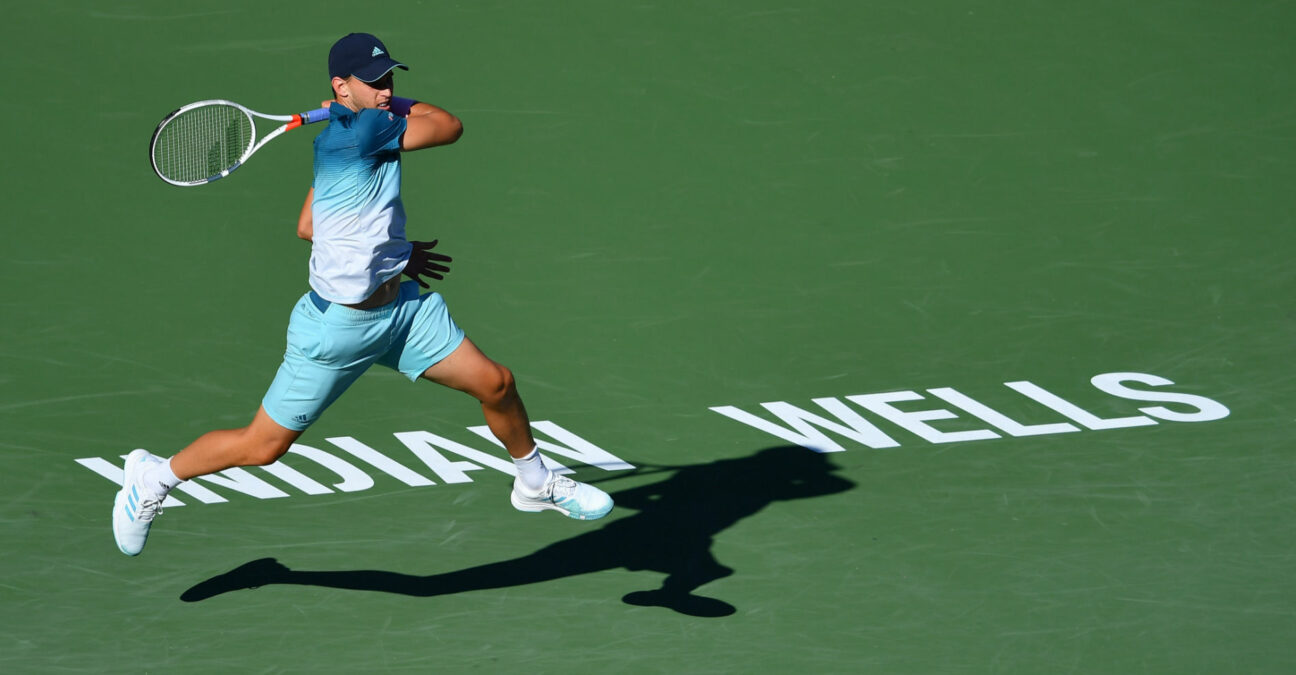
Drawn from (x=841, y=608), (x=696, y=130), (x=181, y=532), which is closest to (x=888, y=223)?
(x=696, y=130)

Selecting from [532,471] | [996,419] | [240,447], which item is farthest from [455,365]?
[996,419]

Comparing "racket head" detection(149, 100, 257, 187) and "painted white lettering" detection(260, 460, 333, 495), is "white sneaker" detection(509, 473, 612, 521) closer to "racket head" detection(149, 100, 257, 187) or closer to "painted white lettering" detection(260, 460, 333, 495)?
"painted white lettering" detection(260, 460, 333, 495)

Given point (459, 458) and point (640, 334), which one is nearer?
point (459, 458)

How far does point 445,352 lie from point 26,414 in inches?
121

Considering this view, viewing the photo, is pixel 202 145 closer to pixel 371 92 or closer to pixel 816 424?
pixel 371 92

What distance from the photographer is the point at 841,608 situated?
765 cm

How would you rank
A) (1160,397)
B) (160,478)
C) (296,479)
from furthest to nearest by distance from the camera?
1. (1160,397)
2. (296,479)
3. (160,478)

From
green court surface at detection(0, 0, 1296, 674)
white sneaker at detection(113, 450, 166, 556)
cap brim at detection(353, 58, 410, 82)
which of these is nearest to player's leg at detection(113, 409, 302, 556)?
white sneaker at detection(113, 450, 166, 556)

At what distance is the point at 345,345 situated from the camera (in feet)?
23.6

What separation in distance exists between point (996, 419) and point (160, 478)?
4088mm

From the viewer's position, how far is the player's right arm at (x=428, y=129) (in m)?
7.02

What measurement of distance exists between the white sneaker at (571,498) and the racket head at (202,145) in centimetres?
177

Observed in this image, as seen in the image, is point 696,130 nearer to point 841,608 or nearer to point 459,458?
point 459,458

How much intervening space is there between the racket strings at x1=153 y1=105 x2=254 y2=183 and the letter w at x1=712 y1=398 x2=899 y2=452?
313 cm
